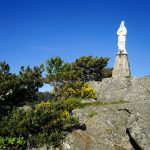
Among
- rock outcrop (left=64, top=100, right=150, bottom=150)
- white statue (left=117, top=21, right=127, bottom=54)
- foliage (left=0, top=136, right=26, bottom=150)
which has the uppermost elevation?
white statue (left=117, top=21, right=127, bottom=54)

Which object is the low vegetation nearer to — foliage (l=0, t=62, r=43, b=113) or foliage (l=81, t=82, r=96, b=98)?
foliage (l=0, t=62, r=43, b=113)

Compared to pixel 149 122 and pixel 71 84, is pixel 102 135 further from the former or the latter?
pixel 71 84

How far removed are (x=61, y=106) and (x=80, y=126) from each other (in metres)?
2.93

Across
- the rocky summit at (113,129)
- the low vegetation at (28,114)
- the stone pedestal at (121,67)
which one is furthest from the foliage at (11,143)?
the stone pedestal at (121,67)

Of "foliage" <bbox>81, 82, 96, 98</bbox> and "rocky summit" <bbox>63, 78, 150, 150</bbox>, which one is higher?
"foliage" <bbox>81, 82, 96, 98</bbox>

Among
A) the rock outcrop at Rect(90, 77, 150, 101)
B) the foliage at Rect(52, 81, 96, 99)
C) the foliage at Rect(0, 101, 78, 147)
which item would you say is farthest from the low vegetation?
the foliage at Rect(52, 81, 96, 99)

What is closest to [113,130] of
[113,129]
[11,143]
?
[113,129]

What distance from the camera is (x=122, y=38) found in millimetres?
44906

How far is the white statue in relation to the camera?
43812 mm

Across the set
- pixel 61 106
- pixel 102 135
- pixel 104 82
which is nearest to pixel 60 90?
pixel 104 82

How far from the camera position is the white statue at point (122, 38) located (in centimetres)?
4381

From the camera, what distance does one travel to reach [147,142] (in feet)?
71.8

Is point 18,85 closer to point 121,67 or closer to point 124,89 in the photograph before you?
point 124,89

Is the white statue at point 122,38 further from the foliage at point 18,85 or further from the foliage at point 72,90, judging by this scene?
the foliage at point 18,85
